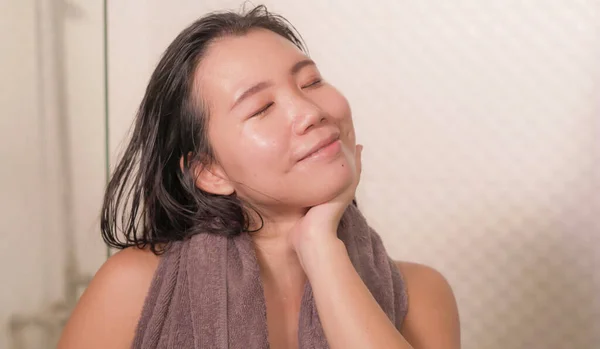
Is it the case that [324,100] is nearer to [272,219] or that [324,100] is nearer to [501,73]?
[272,219]

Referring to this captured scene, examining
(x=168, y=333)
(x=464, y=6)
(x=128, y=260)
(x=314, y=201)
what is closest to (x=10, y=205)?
(x=128, y=260)

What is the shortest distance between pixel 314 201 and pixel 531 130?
0.72 metres

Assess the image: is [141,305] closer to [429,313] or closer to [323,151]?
[323,151]

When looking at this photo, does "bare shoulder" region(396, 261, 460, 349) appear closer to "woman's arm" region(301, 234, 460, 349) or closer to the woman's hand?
A: "woman's arm" region(301, 234, 460, 349)

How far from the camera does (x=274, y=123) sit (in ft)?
2.49

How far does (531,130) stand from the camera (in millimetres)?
1277

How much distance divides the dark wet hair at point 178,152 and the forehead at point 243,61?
19 mm

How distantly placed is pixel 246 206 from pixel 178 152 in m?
0.13

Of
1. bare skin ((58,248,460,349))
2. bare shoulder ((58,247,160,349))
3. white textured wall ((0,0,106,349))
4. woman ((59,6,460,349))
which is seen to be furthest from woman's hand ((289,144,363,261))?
white textured wall ((0,0,106,349))

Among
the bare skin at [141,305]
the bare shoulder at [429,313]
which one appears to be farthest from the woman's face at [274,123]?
the bare shoulder at [429,313]

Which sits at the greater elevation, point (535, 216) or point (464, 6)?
point (464, 6)

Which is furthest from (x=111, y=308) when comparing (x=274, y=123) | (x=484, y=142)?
(x=484, y=142)

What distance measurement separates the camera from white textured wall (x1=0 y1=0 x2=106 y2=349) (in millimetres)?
964

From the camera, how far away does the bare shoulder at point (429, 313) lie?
0.90m
